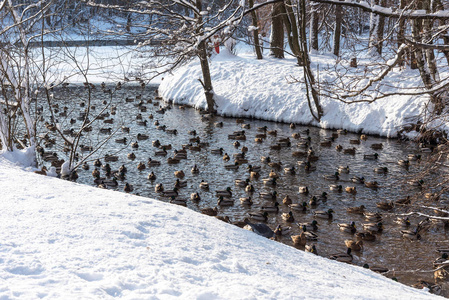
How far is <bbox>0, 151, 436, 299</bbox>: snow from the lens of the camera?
15.0 feet

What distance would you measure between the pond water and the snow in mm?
2127

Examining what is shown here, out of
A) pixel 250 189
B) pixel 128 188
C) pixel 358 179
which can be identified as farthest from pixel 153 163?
pixel 358 179

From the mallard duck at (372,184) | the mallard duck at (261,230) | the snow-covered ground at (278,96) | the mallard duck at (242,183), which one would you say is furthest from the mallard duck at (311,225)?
the snow-covered ground at (278,96)

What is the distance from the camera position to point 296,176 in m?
15.7

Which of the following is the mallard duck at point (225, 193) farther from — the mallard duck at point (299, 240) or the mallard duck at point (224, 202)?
the mallard duck at point (299, 240)

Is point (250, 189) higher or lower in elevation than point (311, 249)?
higher

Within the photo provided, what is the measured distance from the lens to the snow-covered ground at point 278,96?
2050 centimetres

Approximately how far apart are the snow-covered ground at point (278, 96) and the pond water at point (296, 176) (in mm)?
716

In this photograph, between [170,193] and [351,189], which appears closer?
[170,193]

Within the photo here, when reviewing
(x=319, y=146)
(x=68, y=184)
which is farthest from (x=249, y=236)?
(x=319, y=146)

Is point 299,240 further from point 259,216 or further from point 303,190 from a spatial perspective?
point 303,190

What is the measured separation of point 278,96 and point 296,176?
8.87 meters

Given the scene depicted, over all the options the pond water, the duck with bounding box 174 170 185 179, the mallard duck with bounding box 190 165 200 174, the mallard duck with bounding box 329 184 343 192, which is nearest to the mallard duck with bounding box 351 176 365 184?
the pond water

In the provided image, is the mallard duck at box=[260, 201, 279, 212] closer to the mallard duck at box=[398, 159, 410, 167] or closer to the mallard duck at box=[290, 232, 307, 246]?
the mallard duck at box=[290, 232, 307, 246]
